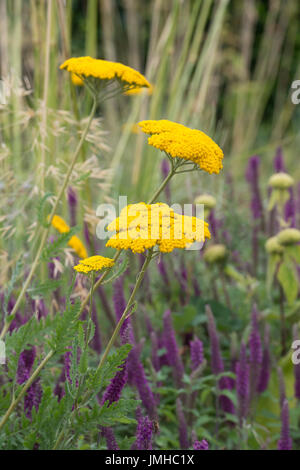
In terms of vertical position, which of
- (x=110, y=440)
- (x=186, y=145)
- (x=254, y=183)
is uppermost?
(x=254, y=183)

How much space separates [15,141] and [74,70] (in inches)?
44.8

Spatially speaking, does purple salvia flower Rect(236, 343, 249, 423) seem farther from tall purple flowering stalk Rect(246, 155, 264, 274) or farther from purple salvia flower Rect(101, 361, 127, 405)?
tall purple flowering stalk Rect(246, 155, 264, 274)

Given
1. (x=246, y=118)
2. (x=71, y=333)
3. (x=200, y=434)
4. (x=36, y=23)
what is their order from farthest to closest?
1. (x=246, y=118)
2. (x=36, y=23)
3. (x=200, y=434)
4. (x=71, y=333)

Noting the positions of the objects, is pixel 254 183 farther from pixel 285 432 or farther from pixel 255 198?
pixel 285 432

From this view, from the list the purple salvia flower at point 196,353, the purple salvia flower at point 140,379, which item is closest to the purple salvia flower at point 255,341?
the purple salvia flower at point 196,353

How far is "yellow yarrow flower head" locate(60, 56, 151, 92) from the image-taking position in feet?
2.92

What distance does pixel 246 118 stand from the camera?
13.9 ft

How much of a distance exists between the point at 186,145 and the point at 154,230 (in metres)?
0.14

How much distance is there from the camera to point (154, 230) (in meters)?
0.69

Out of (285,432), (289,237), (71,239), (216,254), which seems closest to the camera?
(285,432)

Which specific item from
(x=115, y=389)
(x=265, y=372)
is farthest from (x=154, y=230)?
(x=265, y=372)

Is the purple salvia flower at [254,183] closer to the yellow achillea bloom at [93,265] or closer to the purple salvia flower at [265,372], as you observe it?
the purple salvia flower at [265,372]
